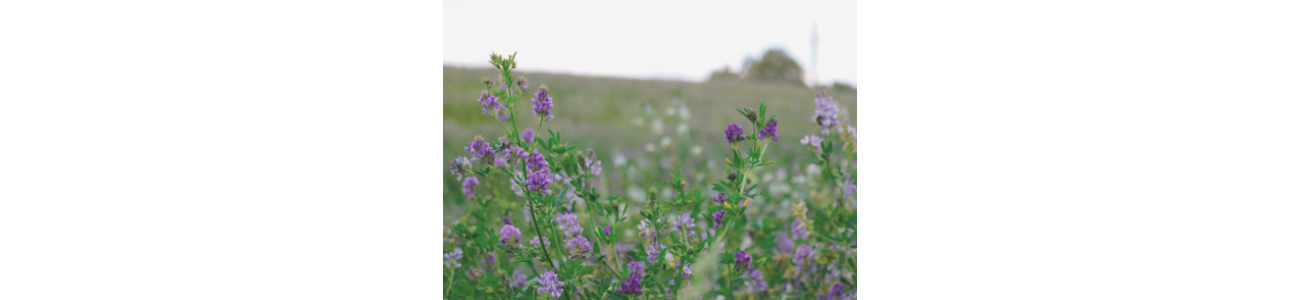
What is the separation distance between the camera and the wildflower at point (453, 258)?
1281mm

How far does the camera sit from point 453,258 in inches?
51.0

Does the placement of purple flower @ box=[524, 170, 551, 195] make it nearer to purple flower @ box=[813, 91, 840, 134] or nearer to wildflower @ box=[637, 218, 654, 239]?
wildflower @ box=[637, 218, 654, 239]

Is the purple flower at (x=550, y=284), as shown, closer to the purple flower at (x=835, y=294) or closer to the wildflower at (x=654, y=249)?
the wildflower at (x=654, y=249)

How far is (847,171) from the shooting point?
56.6 inches

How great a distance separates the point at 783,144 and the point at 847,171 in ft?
12.1

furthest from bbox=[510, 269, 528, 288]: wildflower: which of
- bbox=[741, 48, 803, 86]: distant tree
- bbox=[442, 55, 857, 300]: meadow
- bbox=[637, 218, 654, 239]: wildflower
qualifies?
bbox=[741, 48, 803, 86]: distant tree

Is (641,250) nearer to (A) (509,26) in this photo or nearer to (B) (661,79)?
(A) (509,26)

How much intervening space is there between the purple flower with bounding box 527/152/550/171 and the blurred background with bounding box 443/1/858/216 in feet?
2.19

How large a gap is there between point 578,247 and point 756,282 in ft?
1.41

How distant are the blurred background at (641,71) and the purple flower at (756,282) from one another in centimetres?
45

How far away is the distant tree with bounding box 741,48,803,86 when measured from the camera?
16203 mm

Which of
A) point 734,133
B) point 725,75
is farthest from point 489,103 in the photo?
point 725,75

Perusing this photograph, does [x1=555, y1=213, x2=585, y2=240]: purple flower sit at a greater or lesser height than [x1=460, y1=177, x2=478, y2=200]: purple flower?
lesser
